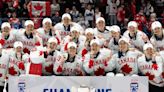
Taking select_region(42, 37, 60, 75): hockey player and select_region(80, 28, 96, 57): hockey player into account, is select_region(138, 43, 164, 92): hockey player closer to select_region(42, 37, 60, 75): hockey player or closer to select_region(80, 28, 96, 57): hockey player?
select_region(80, 28, 96, 57): hockey player

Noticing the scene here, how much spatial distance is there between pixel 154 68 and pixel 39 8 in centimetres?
755

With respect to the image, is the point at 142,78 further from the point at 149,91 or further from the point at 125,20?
the point at 125,20

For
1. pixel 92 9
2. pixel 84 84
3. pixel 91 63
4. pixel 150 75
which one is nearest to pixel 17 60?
pixel 91 63

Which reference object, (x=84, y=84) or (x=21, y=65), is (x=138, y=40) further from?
(x=21, y=65)

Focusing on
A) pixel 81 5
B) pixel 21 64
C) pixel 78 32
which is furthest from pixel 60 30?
pixel 81 5

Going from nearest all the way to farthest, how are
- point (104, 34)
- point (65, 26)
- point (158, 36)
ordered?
point (158, 36) < point (104, 34) < point (65, 26)

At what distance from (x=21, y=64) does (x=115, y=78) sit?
2.04 meters

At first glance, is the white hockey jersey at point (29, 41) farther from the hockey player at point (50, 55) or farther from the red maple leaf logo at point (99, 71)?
the red maple leaf logo at point (99, 71)

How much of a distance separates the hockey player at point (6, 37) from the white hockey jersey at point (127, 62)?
2.44 metres

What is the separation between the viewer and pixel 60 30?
551 inches

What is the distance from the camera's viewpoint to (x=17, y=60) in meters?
12.3

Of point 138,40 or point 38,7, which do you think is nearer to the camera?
point 138,40

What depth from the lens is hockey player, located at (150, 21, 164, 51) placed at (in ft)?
42.3

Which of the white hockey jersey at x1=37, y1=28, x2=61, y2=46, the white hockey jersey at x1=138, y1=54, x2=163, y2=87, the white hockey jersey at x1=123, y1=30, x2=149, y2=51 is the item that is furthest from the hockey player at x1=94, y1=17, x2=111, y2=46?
the white hockey jersey at x1=138, y1=54, x2=163, y2=87
